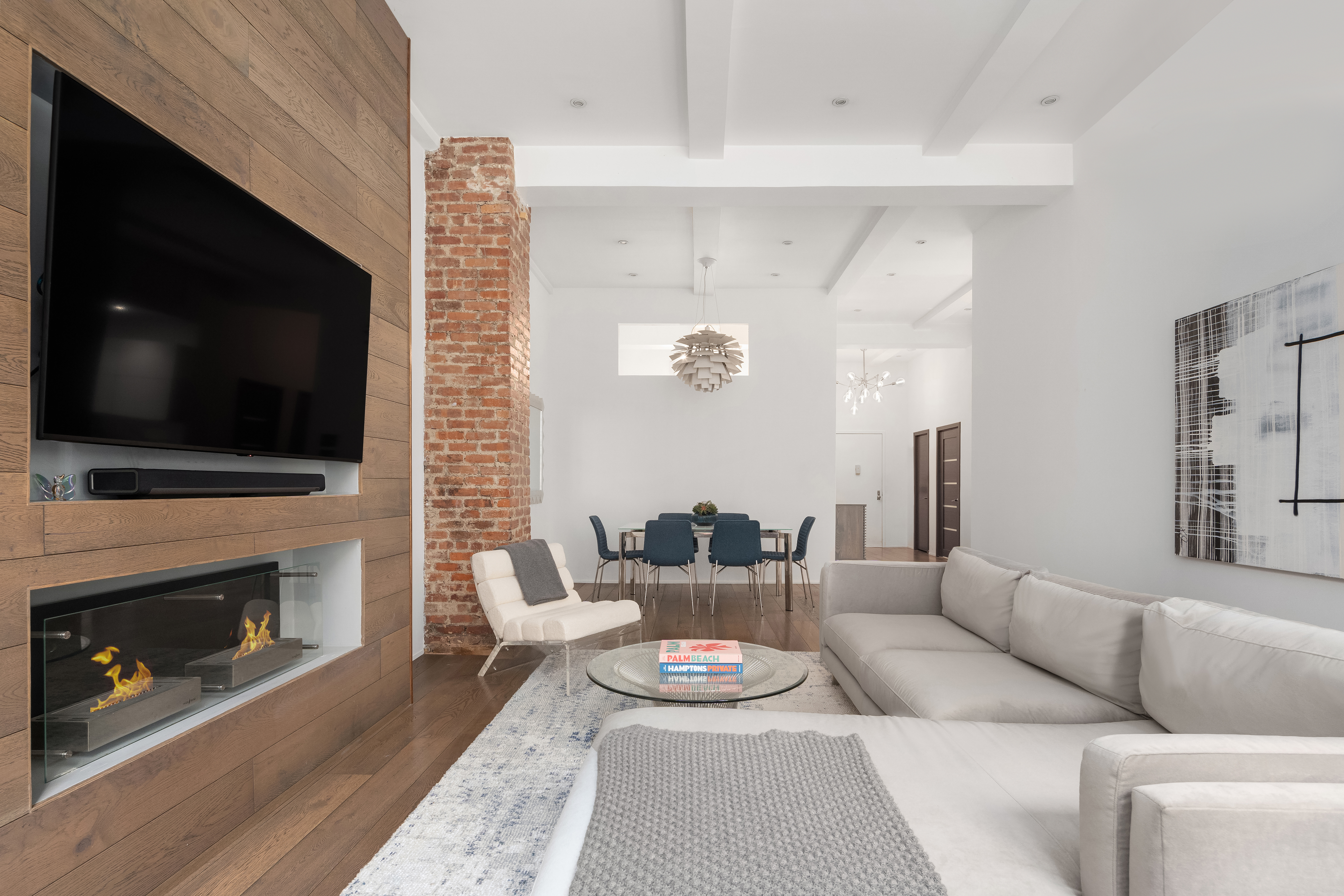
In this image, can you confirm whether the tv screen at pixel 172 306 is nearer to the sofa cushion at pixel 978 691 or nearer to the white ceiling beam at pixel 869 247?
the sofa cushion at pixel 978 691

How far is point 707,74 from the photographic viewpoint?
348 centimetres

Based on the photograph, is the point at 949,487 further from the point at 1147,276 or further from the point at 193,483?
the point at 193,483

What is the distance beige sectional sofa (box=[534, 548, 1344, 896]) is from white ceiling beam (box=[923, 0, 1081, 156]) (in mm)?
2422

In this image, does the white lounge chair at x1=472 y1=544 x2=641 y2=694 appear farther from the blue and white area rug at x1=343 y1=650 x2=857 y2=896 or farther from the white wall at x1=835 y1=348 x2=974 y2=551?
the white wall at x1=835 y1=348 x2=974 y2=551

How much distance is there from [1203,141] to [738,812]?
357 cm

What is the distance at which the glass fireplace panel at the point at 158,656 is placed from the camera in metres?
1.70

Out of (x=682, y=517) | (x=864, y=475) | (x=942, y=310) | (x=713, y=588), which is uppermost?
(x=942, y=310)

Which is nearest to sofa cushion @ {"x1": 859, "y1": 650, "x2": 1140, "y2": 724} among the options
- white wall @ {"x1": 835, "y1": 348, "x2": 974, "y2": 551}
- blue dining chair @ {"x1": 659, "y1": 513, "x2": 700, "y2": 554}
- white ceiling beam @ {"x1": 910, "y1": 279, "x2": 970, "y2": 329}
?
blue dining chair @ {"x1": 659, "y1": 513, "x2": 700, "y2": 554}

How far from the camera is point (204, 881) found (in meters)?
1.89

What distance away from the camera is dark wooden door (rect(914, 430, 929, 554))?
10625mm

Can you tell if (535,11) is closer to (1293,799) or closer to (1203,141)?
(1203,141)

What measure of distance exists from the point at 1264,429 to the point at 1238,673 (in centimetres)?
156

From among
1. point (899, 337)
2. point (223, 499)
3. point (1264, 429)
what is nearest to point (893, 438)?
point (899, 337)

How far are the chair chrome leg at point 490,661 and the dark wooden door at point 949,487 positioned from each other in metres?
7.05
